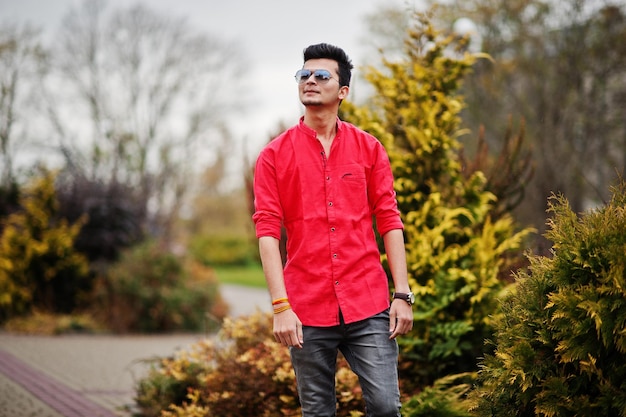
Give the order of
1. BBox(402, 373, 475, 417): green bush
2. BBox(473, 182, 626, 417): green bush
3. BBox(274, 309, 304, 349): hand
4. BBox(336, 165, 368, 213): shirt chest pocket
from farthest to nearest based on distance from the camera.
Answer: BBox(402, 373, 475, 417): green bush, BBox(336, 165, 368, 213): shirt chest pocket, BBox(274, 309, 304, 349): hand, BBox(473, 182, 626, 417): green bush

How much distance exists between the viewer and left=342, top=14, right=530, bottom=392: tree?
15.9ft

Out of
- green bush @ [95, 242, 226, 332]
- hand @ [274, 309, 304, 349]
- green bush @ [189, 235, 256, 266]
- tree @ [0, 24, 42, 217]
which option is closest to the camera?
hand @ [274, 309, 304, 349]

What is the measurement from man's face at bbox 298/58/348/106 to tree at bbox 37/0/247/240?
2651 centimetres

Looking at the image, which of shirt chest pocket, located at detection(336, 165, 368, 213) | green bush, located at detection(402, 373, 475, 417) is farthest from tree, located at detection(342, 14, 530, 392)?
shirt chest pocket, located at detection(336, 165, 368, 213)

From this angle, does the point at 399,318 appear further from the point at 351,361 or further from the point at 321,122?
the point at 321,122

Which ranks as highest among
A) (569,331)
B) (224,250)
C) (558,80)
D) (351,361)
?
(558,80)

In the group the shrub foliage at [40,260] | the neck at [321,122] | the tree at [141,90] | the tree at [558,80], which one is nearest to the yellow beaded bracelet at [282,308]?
the neck at [321,122]

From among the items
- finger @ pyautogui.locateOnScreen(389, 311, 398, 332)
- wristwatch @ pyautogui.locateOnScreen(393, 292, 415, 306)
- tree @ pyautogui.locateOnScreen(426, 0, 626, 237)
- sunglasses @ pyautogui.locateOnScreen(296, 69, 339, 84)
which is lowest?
finger @ pyautogui.locateOnScreen(389, 311, 398, 332)

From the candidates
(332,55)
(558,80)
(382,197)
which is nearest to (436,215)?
(382,197)

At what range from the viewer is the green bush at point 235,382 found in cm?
450

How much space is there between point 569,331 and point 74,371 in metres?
6.54

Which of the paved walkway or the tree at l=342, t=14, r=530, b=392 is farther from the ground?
the tree at l=342, t=14, r=530, b=392

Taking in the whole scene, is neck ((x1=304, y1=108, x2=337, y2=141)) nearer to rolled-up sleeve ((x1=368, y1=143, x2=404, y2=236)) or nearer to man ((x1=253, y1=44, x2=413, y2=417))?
man ((x1=253, y1=44, x2=413, y2=417))

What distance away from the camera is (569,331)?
2.74 m
